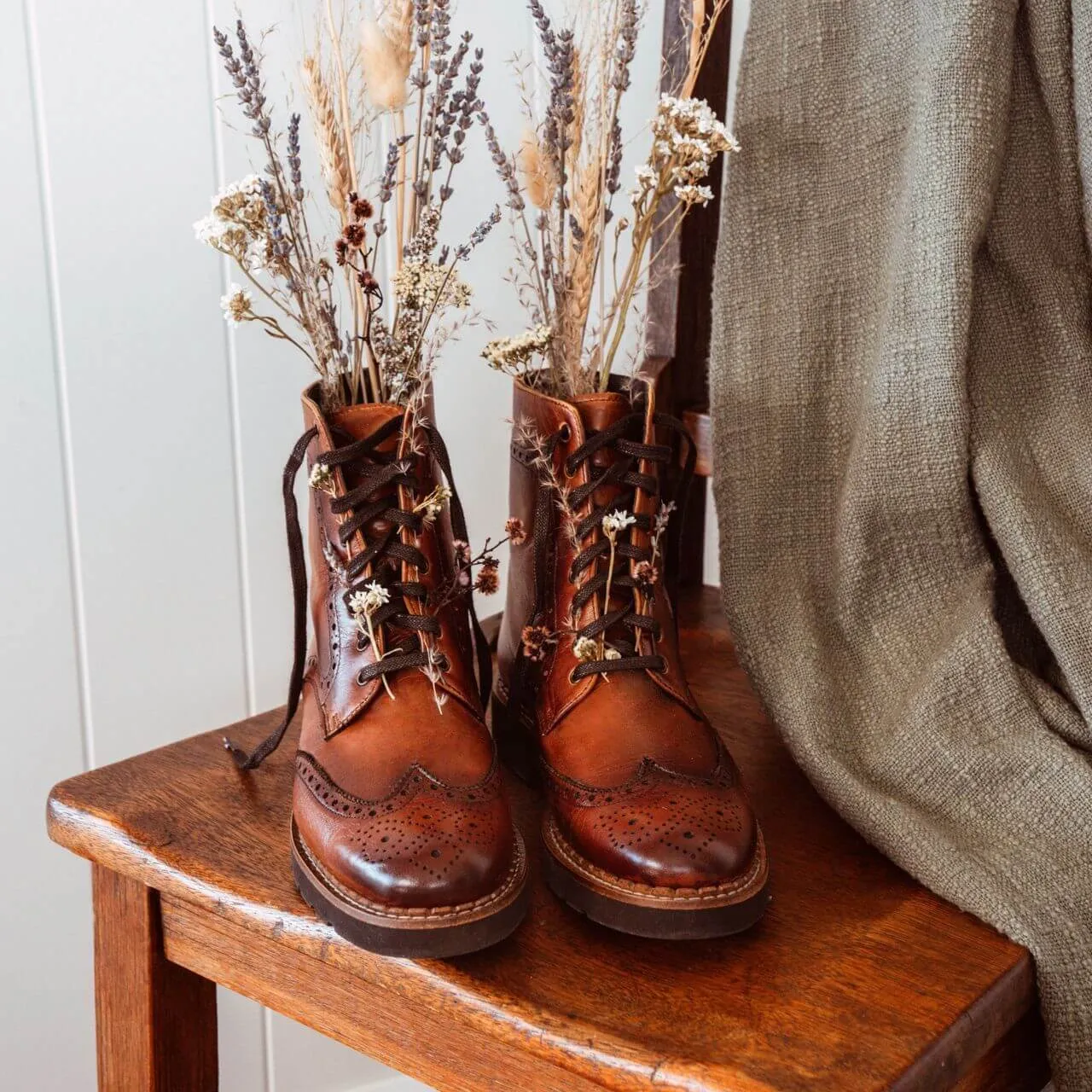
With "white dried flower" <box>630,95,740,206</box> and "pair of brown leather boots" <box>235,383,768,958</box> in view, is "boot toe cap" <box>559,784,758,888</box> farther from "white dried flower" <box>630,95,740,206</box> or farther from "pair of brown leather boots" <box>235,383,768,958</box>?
"white dried flower" <box>630,95,740,206</box>

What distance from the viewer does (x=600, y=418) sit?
0.58 m

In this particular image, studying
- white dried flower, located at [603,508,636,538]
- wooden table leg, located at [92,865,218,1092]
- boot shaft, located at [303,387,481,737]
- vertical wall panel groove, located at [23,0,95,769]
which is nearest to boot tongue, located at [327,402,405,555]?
boot shaft, located at [303,387,481,737]

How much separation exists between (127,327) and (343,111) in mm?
335

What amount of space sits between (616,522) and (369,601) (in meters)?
0.13

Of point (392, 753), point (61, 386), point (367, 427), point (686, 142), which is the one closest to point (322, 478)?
point (367, 427)

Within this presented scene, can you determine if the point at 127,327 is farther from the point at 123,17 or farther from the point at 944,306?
A: the point at 944,306

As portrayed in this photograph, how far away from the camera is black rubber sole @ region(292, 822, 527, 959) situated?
0.46m

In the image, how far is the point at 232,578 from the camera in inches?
37.2

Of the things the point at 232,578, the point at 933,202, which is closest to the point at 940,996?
the point at 933,202

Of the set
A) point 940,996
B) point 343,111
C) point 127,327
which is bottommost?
point 940,996

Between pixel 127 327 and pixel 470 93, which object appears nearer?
pixel 470 93

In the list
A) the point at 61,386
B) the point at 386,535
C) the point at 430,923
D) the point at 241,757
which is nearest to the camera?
the point at 430,923

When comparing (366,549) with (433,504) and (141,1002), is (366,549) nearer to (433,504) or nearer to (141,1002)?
(433,504)

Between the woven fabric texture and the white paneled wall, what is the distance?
0.33 m
